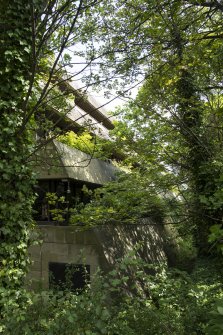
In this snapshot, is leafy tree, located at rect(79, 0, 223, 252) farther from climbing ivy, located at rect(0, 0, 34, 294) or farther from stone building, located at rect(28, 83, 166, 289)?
climbing ivy, located at rect(0, 0, 34, 294)

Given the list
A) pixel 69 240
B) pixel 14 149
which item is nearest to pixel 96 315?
pixel 14 149

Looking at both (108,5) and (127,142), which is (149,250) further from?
(108,5)

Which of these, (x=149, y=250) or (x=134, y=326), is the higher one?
(x=149, y=250)

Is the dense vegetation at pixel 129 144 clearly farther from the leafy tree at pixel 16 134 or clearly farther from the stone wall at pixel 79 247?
the stone wall at pixel 79 247

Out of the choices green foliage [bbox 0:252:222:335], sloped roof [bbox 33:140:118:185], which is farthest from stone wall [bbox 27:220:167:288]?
green foliage [bbox 0:252:222:335]

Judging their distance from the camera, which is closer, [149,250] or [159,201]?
[159,201]

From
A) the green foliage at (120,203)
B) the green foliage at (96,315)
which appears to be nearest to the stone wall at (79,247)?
the green foliage at (120,203)

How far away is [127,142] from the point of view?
31.2 ft

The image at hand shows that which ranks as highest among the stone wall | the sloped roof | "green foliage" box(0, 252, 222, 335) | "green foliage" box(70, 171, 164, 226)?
the sloped roof

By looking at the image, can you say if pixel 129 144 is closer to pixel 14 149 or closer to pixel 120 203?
pixel 120 203

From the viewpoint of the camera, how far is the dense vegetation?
329 cm

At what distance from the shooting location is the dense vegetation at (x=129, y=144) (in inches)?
130

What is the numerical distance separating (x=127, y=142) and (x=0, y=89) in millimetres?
5776

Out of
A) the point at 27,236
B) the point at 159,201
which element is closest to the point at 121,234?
the point at 159,201
